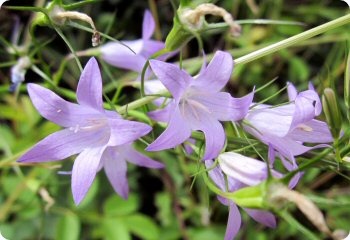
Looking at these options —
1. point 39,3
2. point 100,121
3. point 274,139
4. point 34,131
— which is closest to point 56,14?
point 100,121

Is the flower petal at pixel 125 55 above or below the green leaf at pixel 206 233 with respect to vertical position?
above

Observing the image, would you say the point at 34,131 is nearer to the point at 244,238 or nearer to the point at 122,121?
the point at 244,238

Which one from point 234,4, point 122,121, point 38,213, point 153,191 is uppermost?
point 122,121

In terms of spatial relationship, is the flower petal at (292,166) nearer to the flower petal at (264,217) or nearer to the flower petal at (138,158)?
the flower petal at (264,217)

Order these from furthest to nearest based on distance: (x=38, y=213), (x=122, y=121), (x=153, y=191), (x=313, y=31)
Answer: (x=153, y=191)
(x=38, y=213)
(x=313, y=31)
(x=122, y=121)

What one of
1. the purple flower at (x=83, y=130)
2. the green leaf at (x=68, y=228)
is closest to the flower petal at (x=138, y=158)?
the purple flower at (x=83, y=130)

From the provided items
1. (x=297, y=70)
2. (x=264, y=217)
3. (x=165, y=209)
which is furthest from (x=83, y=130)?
(x=297, y=70)

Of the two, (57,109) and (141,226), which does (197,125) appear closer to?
(57,109)
